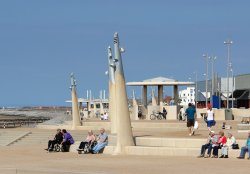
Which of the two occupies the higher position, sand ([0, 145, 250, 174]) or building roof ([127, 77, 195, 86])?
building roof ([127, 77, 195, 86])

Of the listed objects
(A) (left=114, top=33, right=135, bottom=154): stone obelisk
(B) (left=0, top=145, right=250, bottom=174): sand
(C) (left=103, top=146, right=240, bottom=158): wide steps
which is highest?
(A) (left=114, top=33, right=135, bottom=154): stone obelisk

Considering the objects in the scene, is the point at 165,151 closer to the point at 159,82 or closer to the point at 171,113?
the point at 171,113

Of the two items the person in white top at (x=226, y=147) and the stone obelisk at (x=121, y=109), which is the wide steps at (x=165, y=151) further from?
the stone obelisk at (x=121, y=109)

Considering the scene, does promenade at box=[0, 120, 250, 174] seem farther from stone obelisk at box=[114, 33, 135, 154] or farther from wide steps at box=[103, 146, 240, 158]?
stone obelisk at box=[114, 33, 135, 154]

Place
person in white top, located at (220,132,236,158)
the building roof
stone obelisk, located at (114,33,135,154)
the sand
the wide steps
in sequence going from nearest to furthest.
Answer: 1. the sand
2. person in white top, located at (220,132,236,158)
3. the wide steps
4. stone obelisk, located at (114,33,135,154)
5. the building roof

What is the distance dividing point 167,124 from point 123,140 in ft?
54.5

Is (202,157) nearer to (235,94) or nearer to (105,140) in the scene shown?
(105,140)

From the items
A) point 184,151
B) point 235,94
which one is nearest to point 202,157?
point 184,151

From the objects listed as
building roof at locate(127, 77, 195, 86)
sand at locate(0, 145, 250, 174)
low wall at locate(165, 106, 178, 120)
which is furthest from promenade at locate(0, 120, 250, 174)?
building roof at locate(127, 77, 195, 86)

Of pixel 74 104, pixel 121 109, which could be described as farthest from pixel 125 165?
pixel 74 104

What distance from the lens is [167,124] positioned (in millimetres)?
40750

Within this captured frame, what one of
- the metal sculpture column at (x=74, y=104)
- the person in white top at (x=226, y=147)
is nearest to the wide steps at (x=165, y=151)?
the person in white top at (x=226, y=147)

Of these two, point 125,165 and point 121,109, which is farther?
point 121,109

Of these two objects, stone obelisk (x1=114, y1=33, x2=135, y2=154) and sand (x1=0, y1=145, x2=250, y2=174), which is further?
stone obelisk (x1=114, y1=33, x2=135, y2=154)
